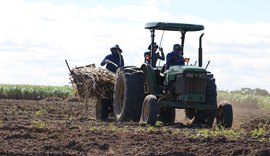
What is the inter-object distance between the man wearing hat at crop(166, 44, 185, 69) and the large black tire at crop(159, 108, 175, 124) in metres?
1.86

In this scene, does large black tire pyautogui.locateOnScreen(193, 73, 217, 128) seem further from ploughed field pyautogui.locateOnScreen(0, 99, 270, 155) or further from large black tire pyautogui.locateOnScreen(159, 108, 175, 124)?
ploughed field pyautogui.locateOnScreen(0, 99, 270, 155)

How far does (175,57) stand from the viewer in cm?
1711

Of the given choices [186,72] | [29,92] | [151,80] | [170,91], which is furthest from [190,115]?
[29,92]

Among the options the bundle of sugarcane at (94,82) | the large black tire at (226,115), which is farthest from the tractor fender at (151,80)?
the bundle of sugarcane at (94,82)

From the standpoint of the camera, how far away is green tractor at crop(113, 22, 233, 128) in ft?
53.7

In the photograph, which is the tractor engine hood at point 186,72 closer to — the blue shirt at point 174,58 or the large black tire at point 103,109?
the blue shirt at point 174,58

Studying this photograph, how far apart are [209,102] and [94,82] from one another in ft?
12.3

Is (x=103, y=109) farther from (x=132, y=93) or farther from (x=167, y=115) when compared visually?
(x=132, y=93)

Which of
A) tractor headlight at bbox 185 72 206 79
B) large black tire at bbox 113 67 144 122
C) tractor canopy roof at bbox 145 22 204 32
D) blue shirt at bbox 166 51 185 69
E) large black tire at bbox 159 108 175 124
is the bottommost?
large black tire at bbox 159 108 175 124

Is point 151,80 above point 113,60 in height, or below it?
below

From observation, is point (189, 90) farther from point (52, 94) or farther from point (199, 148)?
point (52, 94)

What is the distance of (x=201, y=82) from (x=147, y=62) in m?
1.97

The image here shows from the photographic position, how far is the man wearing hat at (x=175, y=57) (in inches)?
672

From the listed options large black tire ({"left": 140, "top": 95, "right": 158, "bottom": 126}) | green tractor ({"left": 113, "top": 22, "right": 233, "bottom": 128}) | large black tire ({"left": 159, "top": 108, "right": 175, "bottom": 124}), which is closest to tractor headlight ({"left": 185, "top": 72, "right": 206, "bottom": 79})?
green tractor ({"left": 113, "top": 22, "right": 233, "bottom": 128})
